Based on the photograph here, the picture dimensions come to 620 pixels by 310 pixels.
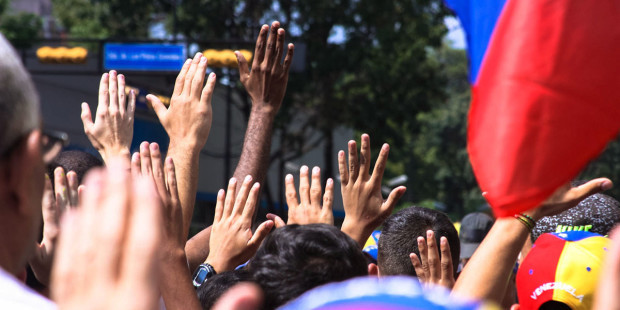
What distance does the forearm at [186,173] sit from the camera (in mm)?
2551

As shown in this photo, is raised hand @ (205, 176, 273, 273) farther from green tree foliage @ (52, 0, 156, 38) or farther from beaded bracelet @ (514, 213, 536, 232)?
green tree foliage @ (52, 0, 156, 38)

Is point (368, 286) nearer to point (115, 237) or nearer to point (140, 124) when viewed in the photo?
point (115, 237)

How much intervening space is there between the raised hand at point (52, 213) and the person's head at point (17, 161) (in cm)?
73

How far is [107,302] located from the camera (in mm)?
931

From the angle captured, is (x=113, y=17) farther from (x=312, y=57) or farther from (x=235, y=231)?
(x=235, y=231)

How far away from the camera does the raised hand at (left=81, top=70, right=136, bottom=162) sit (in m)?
2.63

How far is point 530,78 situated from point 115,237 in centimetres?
124

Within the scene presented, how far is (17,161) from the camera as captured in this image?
1271mm

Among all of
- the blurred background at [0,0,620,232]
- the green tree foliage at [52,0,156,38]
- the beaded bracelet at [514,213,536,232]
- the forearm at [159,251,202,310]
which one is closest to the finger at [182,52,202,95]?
the forearm at [159,251,202,310]

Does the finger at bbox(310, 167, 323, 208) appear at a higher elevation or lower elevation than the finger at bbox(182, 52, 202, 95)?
lower

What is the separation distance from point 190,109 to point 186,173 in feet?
1.01

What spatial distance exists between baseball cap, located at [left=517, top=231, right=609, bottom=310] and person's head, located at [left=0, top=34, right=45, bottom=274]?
1852 millimetres

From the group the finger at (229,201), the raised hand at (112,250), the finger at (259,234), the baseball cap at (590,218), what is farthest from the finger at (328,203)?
the raised hand at (112,250)

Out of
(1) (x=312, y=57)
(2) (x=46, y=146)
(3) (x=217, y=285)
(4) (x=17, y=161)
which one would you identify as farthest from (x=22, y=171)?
(1) (x=312, y=57)
